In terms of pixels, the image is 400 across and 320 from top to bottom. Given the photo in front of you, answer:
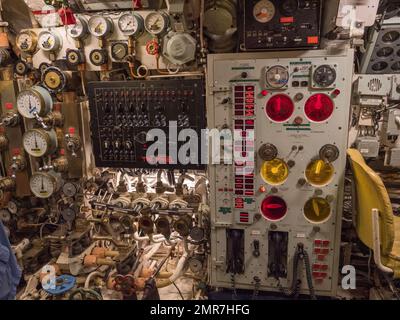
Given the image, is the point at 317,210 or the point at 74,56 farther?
the point at 74,56

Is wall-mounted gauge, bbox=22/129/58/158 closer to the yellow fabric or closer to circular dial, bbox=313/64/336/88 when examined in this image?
circular dial, bbox=313/64/336/88

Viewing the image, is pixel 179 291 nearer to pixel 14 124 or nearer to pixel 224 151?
pixel 224 151

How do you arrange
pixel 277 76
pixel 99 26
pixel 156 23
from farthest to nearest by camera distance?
1. pixel 99 26
2. pixel 156 23
3. pixel 277 76

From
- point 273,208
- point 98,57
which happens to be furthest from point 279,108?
point 98,57

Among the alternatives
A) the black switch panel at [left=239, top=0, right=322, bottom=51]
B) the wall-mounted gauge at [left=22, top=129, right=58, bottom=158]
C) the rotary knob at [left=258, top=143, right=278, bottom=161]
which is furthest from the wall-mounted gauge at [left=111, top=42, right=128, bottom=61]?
the rotary knob at [left=258, top=143, right=278, bottom=161]

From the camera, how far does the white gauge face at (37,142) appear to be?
265cm

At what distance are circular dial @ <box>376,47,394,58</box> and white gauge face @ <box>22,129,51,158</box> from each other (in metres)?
2.84

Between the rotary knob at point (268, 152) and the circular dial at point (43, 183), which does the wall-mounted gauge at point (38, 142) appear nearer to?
the circular dial at point (43, 183)

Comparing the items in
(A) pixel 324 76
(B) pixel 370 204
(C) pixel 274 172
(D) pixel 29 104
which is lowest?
(B) pixel 370 204

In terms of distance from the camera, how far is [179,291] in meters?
2.64

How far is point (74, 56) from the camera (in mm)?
2641

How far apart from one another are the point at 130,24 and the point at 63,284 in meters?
2.22

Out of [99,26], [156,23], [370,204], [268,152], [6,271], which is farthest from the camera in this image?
[99,26]

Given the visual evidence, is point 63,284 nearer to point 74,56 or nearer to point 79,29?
point 74,56
